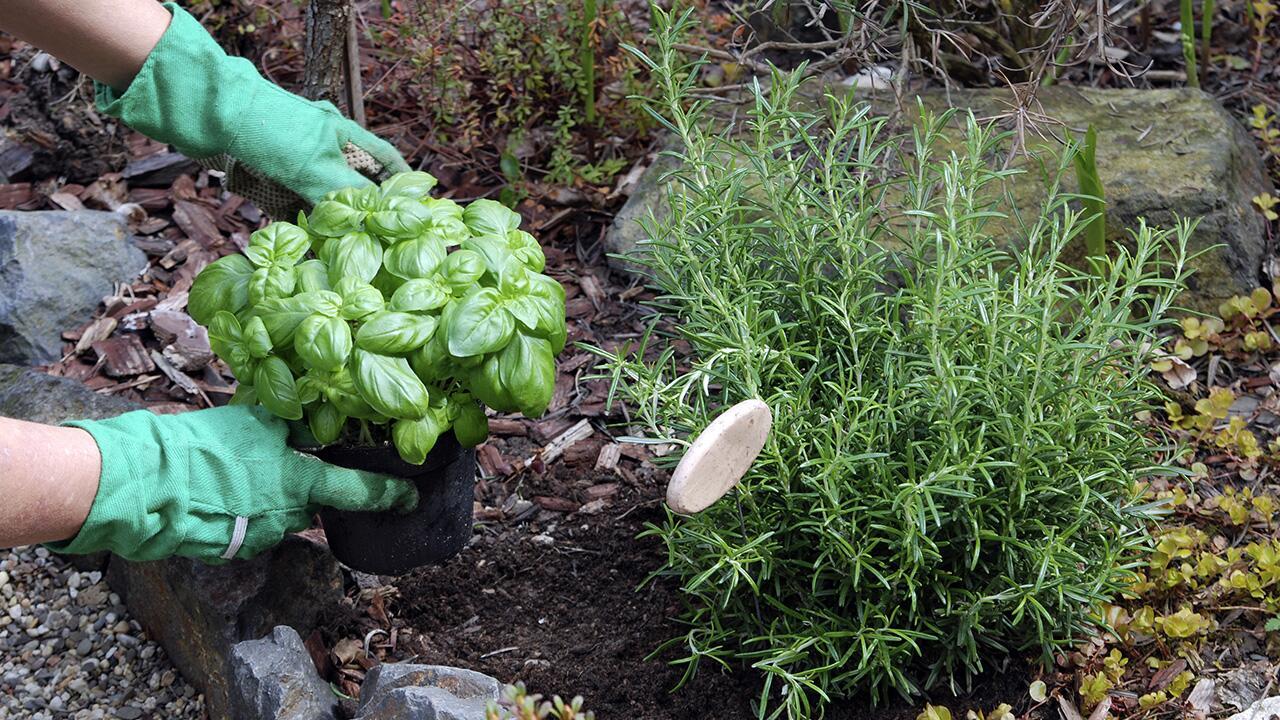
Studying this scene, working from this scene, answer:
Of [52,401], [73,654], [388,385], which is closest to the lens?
[388,385]

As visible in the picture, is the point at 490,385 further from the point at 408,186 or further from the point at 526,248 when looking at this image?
the point at 408,186

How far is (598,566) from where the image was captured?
240cm

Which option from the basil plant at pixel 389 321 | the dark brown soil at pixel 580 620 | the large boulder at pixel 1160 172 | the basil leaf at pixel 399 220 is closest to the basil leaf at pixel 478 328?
the basil plant at pixel 389 321

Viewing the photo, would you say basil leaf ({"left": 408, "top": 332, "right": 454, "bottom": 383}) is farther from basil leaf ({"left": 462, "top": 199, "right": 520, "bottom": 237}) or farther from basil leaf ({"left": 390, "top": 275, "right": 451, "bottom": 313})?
basil leaf ({"left": 462, "top": 199, "right": 520, "bottom": 237})

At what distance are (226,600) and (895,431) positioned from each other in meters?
1.26

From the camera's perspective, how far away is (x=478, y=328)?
1.77 meters

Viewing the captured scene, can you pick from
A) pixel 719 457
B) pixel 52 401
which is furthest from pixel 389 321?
pixel 52 401

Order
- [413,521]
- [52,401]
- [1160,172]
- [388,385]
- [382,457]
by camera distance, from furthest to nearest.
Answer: [1160,172]
[52,401]
[413,521]
[382,457]
[388,385]

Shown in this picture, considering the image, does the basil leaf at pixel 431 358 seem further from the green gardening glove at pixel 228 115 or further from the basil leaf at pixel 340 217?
the green gardening glove at pixel 228 115

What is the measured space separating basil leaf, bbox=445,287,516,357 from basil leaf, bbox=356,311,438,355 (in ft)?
0.14

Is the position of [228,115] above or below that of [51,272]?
above

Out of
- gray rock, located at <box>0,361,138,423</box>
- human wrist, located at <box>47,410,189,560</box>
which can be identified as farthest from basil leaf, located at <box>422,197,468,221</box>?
gray rock, located at <box>0,361,138,423</box>

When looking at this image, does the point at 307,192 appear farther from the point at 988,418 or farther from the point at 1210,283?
the point at 1210,283

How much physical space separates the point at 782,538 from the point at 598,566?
577mm
